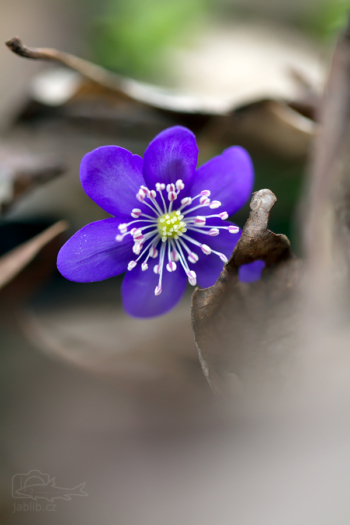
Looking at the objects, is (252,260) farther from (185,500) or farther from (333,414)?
(185,500)

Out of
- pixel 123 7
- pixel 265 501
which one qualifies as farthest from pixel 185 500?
pixel 123 7

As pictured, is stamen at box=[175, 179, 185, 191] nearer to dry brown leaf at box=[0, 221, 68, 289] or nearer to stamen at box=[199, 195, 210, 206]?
stamen at box=[199, 195, 210, 206]

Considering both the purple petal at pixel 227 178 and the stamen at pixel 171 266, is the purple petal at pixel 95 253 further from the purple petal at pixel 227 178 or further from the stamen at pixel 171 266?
the purple petal at pixel 227 178

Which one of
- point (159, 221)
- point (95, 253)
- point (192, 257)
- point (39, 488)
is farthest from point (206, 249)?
point (39, 488)

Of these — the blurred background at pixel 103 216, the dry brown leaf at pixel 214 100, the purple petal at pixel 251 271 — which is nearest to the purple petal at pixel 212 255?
the purple petal at pixel 251 271

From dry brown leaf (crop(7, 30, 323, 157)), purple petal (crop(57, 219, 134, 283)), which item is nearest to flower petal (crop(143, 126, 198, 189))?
purple petal (crop(57, 219, 134, 283))
